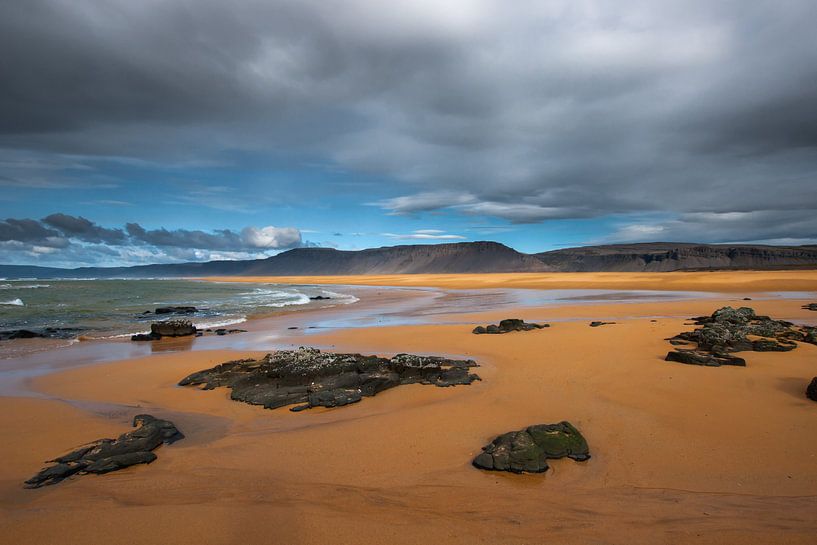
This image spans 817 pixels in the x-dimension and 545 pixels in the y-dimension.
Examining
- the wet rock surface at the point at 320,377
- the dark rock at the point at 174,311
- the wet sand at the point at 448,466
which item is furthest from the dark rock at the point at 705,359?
the dark rock at the point at 174,311

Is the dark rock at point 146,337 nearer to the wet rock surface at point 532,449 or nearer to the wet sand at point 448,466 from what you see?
the wet sand at point 448,466

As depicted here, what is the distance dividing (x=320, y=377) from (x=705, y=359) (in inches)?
330

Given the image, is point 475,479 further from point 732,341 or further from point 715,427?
point 732,341

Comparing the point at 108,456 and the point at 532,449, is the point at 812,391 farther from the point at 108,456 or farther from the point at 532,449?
the point at 108,456

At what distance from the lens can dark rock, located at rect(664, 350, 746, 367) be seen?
8.99m

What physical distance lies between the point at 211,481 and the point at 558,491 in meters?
4.02

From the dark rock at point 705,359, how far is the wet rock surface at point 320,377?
457 centimetres

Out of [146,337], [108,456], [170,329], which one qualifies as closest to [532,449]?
[108,456]

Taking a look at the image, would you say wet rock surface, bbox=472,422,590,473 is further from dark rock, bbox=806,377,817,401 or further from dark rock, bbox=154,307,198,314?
dark rock, bbox=154,307,198,314

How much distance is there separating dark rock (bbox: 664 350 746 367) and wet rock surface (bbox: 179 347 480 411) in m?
4.57

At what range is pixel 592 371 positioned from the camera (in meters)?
9.24

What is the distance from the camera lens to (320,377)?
358 inches

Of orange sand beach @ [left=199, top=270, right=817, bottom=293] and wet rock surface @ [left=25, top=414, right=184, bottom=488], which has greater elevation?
orange sand beach @ [left=199, top=270, right=817, bottom=293]

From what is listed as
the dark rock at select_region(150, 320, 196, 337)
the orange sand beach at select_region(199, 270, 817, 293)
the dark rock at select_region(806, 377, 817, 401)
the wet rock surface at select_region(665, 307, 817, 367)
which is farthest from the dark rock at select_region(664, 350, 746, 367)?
the orange sand beach at select_region(199, 270, 817, 293)
